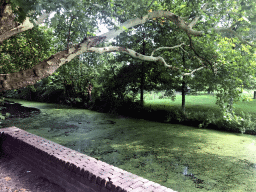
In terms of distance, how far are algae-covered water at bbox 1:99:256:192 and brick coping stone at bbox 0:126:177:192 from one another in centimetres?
114

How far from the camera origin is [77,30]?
15.1 ft

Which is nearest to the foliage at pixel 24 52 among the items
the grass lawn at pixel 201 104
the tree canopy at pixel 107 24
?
the tree canopy at pixel 107 24

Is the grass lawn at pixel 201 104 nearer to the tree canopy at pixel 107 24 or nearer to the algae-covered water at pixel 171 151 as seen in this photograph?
the algae-covered water at pixel 171 151

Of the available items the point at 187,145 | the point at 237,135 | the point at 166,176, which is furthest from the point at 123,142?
the point at 237,135

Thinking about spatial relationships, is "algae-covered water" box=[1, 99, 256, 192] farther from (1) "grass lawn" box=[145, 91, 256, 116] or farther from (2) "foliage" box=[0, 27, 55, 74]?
(1) "grass lawn" box=[145, 91, 256, 116]

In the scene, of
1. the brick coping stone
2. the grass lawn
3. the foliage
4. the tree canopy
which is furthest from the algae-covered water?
the grass lawn

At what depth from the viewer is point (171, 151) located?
4.97m

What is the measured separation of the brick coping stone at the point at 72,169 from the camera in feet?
7.65

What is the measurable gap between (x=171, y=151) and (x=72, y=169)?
284 centimetres

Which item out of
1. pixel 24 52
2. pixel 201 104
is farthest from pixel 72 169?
pixel 201 104

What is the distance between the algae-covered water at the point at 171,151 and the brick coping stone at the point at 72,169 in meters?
1.14

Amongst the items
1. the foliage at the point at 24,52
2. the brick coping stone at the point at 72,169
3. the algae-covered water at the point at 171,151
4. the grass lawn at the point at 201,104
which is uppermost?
the foliage at the point at 24,52

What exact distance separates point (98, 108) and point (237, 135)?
7584mm

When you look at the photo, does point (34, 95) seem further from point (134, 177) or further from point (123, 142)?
point (134, 177)
